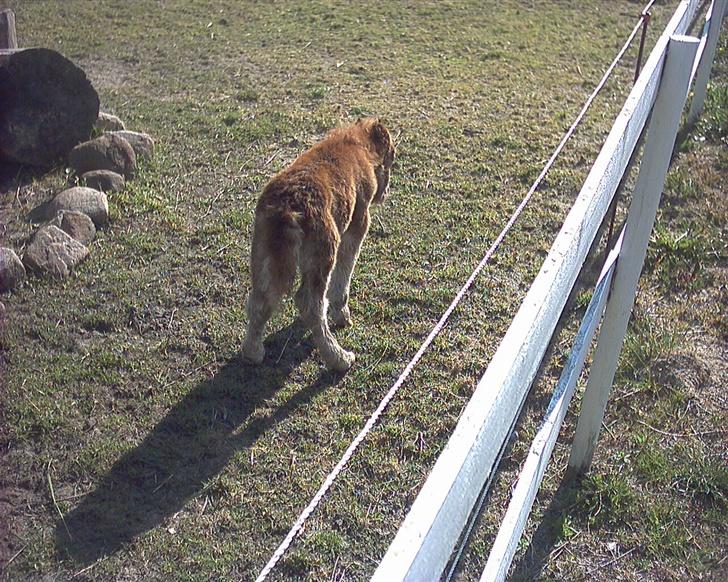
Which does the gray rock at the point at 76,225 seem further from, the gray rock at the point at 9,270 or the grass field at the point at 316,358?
the gray rock at the point at 9,270

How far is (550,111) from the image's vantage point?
8.65 metres

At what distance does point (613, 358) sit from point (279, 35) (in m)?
8.65

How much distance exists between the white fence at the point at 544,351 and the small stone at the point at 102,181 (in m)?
4.64

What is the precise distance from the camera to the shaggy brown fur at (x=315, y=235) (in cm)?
431

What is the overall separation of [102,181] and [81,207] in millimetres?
584

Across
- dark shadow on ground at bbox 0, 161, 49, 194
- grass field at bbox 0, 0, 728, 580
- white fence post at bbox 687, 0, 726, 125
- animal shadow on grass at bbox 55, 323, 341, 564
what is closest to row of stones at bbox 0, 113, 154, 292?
grass field at bbox 0, 0, 728, 580

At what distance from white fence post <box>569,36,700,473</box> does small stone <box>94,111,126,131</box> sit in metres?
5.61

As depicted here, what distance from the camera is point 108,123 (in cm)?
760

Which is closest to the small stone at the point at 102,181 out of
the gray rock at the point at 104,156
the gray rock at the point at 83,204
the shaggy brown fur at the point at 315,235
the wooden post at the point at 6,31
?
the gray rock at the point at 104,156

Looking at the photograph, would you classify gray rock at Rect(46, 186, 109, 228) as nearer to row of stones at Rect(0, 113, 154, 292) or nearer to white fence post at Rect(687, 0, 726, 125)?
row of stones at Rect(0, 113, 154, 292)

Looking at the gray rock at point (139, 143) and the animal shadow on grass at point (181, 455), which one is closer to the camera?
the animal shadow on grass at point (181, 455)

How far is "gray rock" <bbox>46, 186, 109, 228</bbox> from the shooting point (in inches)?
247

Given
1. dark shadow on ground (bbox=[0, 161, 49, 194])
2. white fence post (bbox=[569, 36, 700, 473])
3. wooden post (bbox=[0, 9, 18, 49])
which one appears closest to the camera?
white fence post (bbox=[569, 36, 700, 473])

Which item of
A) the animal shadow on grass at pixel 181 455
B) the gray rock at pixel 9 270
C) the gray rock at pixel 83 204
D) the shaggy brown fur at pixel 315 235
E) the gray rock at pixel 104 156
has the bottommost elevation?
the animal shadow on grass at pixel 181 455
